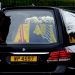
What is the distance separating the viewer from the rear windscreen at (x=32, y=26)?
4.58 metres

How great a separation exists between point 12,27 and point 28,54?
0.74m

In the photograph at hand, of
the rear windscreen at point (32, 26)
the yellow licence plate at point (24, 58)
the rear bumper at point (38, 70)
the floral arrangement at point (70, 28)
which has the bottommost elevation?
the rear bumper at point (38, 70)

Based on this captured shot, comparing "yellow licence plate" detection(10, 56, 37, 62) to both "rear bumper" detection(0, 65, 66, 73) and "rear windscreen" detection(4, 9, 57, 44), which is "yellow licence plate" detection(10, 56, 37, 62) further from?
"rear windscreen" detection(4, 9, 57, 44)

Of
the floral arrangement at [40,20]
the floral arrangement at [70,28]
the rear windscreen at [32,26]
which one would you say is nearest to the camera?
the rear windscreen at [32,26]

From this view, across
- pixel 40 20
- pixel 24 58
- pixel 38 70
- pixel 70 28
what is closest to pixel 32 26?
pixel 40 20

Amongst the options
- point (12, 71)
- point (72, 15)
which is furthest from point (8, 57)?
point (72, 15)

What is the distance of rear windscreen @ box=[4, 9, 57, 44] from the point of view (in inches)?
180

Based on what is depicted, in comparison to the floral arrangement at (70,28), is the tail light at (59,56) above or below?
below

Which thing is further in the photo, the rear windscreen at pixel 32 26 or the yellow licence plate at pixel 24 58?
the rear windscreen at pixel 32 26

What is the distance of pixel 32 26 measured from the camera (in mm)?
4789

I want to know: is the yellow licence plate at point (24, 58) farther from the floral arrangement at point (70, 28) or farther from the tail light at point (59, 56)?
the floral arrangement at point (70, 28)

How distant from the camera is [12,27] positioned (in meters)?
4.84

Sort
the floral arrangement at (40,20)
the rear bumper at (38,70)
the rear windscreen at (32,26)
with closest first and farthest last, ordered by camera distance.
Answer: the rear bumper at (38,70)
the rear windscreen at (32,26)
the floral arrangement at (40,20)

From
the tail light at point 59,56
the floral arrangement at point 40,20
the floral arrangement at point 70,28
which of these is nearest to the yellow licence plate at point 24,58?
the tail light at point 59,56
